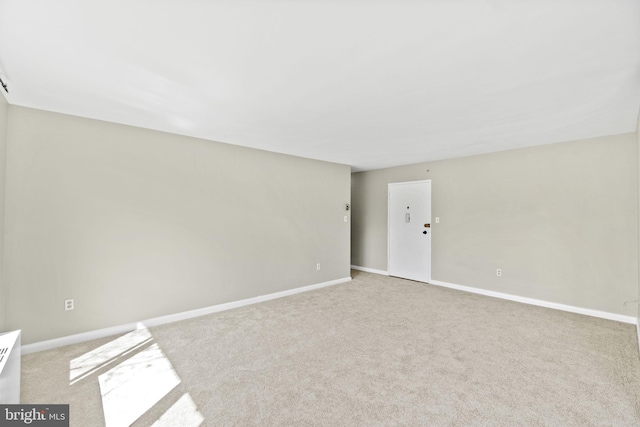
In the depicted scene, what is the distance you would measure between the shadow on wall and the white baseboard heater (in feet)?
Result: 1.63

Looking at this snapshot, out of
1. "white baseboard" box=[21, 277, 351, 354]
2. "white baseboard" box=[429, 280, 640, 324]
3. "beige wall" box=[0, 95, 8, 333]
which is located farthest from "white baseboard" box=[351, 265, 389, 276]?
"beige wall" box=[0, 95, 8, 333]

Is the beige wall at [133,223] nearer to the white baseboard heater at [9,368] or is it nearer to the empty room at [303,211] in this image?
the empty room at [303,211]

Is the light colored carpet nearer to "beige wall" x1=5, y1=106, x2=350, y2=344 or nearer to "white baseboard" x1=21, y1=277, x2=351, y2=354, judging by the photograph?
"white baseboard" x1=21, y1=277, x2=351, y2=354

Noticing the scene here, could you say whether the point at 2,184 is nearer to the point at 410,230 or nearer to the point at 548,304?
the point at 410,230

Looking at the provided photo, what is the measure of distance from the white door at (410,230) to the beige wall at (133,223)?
2213 mm

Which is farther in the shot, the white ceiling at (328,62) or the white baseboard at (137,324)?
the white baseboard at (137,324)

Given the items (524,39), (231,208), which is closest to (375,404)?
(524,39)

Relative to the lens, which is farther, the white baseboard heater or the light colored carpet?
the light colored carpet

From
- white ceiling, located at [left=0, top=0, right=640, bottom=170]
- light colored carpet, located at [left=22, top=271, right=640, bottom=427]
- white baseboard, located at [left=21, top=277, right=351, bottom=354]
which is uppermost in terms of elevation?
white ceiling, located at [left=0, top=0, right=640, bottom=170]

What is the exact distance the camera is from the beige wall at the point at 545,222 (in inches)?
137

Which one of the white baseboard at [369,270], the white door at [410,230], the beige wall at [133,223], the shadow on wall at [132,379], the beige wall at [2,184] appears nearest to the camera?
the shadow on wall at [132,379]

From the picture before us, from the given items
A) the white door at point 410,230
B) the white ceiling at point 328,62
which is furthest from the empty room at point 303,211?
the white door at point 410,230

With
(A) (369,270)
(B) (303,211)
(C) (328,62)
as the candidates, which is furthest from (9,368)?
(A) (369,270)

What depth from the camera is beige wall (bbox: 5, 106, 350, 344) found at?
2.64 m
